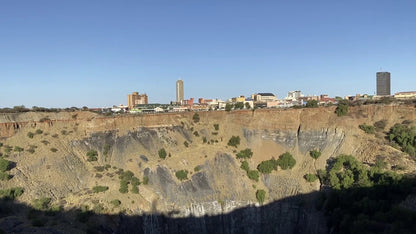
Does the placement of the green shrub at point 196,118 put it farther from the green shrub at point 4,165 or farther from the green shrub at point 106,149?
the green shrub at point 4,165

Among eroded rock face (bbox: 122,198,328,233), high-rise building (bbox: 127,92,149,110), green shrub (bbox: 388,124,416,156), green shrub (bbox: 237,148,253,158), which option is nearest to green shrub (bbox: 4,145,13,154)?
eroded rock face (bbox: 122,198,328,233)

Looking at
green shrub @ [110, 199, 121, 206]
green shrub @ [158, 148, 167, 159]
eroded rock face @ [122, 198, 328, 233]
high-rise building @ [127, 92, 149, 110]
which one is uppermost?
high-rise building @ [127, 92, 149, 110]

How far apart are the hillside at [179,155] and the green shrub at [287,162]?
858 mm

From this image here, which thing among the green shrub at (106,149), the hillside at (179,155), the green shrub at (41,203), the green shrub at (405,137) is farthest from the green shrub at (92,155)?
the green shrub at (405,137)

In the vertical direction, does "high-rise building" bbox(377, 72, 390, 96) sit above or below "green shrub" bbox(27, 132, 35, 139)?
above

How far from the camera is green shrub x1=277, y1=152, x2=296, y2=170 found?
48188 mm

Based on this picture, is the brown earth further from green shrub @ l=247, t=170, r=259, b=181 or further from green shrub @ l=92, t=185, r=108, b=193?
green shrub @ l=247, t=170, r=259, b=181

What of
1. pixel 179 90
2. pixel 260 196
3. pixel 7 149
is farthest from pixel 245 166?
pixel 179 90

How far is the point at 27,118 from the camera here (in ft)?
169

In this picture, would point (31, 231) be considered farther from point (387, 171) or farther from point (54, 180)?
point (387, 171)

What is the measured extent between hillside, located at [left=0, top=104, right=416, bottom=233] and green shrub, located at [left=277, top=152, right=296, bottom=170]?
2.81 feet

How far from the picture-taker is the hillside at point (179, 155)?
40.2 meters

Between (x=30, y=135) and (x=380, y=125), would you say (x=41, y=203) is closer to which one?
(x=30, y=135)

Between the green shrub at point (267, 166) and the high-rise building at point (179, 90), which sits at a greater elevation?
the high-rise building at point (179, 90)
